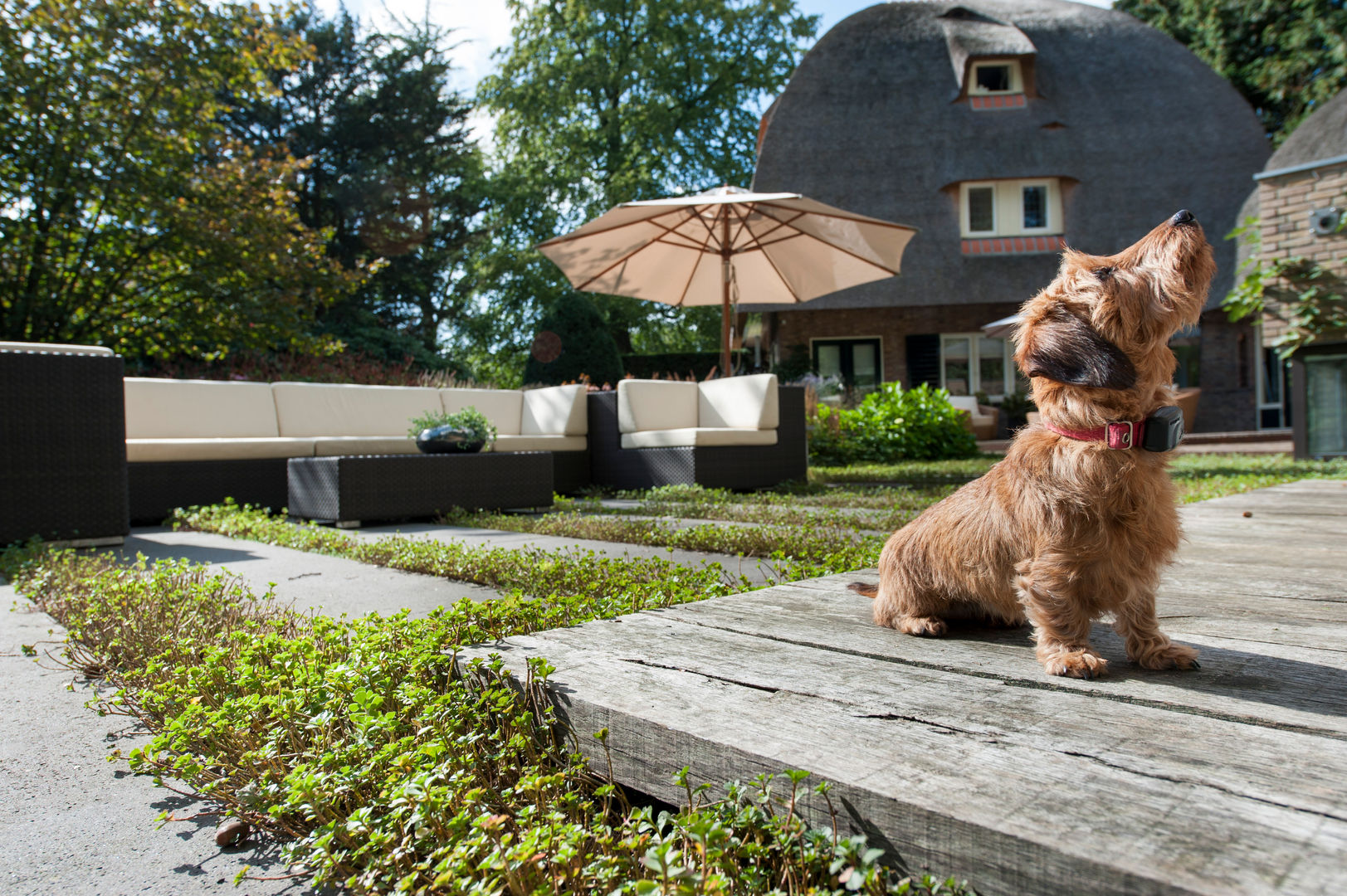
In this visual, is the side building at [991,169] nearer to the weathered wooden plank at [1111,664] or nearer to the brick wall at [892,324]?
the brick wall at [892,324]

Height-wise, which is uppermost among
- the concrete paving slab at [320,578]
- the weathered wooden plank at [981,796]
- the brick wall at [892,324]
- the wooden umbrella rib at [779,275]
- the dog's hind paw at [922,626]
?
the brick wall at [892,324]

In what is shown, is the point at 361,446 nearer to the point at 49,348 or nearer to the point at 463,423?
the point at 463,423

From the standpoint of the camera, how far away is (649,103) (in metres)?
23.0

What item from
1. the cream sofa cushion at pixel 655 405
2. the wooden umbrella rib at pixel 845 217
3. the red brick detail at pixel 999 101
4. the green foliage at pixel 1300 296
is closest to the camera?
the cream sofa cushion at pixel 655 405

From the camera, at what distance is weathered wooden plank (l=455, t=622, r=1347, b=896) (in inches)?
28.6

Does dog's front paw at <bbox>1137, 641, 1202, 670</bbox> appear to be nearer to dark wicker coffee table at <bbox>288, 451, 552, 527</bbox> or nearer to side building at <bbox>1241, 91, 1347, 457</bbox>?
dark wicker coffee table at <bbox>288, 451, 552, 527</bbox>

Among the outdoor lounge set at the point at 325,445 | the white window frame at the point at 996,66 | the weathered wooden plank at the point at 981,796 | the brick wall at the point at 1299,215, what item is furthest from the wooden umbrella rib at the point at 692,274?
the white window frame at the point at 996,66

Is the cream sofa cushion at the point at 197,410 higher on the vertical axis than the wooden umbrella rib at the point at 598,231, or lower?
lower

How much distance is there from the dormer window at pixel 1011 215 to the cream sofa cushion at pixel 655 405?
11634mm

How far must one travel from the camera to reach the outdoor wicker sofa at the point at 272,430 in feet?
19.1

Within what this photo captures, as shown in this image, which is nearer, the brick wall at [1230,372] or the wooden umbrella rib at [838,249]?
the wooden umbrella rib at [838,249]

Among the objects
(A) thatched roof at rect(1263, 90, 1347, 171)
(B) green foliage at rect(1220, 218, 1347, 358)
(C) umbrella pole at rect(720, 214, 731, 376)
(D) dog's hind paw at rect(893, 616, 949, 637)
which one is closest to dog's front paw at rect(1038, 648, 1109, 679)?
(D) dog's hind paw at rect(893, 616, 949, 637)

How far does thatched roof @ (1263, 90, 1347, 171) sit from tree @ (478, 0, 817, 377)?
50.5ft

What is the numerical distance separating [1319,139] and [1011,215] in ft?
27.4
